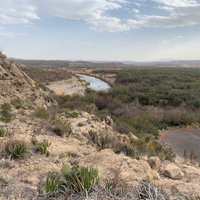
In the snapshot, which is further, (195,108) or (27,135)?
(195,108)

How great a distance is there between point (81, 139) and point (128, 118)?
13.6 metres

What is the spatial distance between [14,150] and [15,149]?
0.04 meters

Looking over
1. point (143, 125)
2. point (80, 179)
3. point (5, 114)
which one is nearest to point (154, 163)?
point (80, 179)

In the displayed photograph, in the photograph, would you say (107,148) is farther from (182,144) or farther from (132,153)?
(182,144)

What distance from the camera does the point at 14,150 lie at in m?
8.05

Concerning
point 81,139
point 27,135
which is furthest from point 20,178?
point 81,139

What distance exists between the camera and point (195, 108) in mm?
32219

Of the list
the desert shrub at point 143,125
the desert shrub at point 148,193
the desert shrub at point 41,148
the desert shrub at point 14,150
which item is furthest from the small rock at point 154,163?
the desert shrub at point 143,125

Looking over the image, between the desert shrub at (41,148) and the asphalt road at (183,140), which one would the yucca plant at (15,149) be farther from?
the asphalt road at (183,140)

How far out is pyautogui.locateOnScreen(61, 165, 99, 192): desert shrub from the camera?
228 inches

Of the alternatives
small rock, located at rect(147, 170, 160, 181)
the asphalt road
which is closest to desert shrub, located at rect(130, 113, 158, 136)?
the asphalt road

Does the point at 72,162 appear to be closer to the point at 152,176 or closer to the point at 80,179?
the point at 152,176

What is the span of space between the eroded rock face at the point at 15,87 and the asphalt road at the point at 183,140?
292 inches

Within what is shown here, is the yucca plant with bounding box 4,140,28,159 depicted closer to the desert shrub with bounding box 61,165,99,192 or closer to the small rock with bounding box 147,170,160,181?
the desert shrub with bounding box 61,165,99,192
